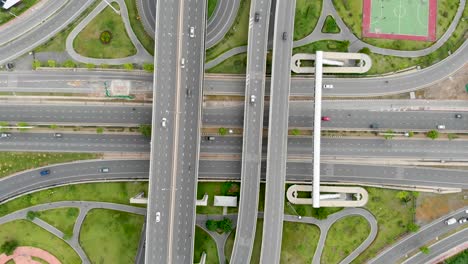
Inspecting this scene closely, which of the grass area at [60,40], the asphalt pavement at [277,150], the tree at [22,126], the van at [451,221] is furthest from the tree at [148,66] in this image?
the van at [451,221]

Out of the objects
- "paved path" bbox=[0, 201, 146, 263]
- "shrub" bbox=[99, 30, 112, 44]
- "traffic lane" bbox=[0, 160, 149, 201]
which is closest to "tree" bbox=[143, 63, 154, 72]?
"shrub" bbox=[99, 30, 112, 44]

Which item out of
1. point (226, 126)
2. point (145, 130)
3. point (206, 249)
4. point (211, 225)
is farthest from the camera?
point (226, 126)

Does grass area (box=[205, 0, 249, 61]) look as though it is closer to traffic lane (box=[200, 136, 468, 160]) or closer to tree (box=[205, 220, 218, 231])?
traffic lane (box=[200, 136, 468, 160])

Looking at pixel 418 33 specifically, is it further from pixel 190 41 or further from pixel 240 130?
pixel 190 41

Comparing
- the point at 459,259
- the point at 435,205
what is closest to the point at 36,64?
the point at 435,205

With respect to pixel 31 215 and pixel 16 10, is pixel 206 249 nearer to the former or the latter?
pixel 31 215

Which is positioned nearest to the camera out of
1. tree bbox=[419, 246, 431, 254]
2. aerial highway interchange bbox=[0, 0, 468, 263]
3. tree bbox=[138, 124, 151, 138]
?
aerial highway interchange bbox=[0, 0, 468, 263]
